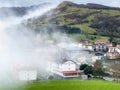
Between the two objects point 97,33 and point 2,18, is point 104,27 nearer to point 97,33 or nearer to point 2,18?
point 97,33

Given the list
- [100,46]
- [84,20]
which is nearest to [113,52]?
[100,46]

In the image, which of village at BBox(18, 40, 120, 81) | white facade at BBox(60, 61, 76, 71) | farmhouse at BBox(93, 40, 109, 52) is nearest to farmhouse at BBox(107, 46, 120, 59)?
village at BBox(18, 40, 120, 81)

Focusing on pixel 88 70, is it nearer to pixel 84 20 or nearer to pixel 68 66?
pixel 68 66

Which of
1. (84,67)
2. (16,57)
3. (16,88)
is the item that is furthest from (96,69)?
(16,57)

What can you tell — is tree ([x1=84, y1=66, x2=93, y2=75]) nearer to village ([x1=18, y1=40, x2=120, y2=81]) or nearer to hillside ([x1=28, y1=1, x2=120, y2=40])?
village ([x1=18, y1=40, x2=120, y2=81])

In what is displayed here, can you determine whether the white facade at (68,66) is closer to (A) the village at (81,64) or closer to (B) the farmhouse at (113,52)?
(A) the village at (81,64)

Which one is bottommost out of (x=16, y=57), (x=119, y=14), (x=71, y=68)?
(x=71, y=68)

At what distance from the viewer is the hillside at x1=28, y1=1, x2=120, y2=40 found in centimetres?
3064

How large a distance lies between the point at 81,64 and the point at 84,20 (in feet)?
72.2

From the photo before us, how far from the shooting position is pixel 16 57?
5.12 meters

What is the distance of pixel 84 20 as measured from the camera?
1444 inches

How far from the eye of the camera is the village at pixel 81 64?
443 inches

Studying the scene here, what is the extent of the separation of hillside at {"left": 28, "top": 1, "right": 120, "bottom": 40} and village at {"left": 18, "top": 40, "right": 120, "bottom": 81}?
4719 mm

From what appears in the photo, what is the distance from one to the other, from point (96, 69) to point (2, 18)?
9.29 metres
